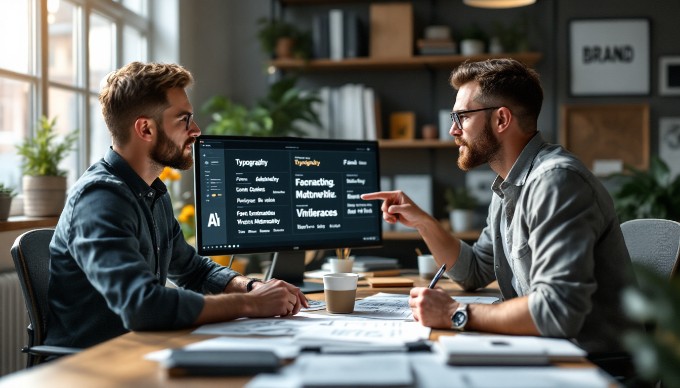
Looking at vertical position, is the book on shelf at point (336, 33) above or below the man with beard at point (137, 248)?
above

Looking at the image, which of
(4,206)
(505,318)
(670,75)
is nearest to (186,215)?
(4,206)

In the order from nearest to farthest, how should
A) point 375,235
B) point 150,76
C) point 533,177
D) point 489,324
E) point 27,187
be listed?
point 489,324 → point 533,177 → point 150,76 → point 375,235 → point 27,187

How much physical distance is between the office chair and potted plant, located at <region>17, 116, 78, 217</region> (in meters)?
1.15

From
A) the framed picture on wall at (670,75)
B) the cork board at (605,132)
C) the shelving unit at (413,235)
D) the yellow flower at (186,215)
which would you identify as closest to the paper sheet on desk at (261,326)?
the yellow flower at (186,215)

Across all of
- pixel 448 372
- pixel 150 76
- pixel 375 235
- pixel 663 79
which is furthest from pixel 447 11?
pixel 448 372

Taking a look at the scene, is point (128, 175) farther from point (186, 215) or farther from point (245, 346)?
point (186, 215)

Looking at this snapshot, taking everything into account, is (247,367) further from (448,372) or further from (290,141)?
(290,141)

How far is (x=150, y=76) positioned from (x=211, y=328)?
698mm

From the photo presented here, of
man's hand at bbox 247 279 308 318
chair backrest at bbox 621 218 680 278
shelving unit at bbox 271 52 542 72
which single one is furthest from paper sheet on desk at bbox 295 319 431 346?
shelving unit at bbox 271 52 542 72

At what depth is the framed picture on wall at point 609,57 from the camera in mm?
4594

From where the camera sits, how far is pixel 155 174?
1987 millimetres

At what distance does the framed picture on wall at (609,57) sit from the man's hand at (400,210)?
2.75m

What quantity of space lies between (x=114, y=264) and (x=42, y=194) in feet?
5.14

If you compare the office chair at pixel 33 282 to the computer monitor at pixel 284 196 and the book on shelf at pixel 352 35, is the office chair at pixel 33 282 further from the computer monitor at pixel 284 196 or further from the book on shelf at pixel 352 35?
the book on shelf at pixel 352 35
